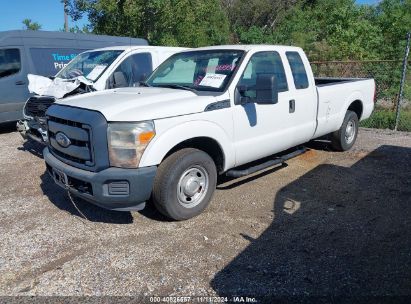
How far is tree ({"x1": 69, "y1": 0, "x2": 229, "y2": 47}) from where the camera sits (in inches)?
571

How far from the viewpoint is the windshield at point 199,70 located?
457 cm

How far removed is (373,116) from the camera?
9711 millimetres

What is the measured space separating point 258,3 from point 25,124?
2730 cm

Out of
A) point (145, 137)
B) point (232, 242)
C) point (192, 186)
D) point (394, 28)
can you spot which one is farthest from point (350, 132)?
point (394, 28)

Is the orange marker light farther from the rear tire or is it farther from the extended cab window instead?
the rear tire

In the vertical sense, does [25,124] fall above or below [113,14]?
below

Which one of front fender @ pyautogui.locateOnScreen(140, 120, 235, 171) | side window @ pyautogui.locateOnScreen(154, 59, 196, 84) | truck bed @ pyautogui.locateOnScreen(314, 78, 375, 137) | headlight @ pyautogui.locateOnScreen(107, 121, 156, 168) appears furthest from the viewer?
truck bed @ pyautogui.locateOnScreen(314, 78, 375, 137)

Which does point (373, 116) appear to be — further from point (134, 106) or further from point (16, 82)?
point (16, 82)

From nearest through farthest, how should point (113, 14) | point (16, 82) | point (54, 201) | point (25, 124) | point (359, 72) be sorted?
point (54, 201)
point (25, 124)
point (16, 82)
point (359, 72)
point (113, 14)

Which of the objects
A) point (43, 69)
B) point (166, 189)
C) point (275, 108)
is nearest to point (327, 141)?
point (275, 108)

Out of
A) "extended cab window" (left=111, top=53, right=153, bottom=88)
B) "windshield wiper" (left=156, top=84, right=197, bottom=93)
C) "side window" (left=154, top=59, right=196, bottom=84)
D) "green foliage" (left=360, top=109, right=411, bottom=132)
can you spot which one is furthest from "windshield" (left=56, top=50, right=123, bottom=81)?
"green foliage" (left=360, top=109, right=411, bottom=132)

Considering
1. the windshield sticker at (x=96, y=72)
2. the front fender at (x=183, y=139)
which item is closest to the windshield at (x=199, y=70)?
the front fender at (x=183, y=139)

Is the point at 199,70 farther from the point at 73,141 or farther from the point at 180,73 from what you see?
the point at 73,141

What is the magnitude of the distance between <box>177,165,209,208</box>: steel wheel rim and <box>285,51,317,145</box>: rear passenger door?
5.65 ft
